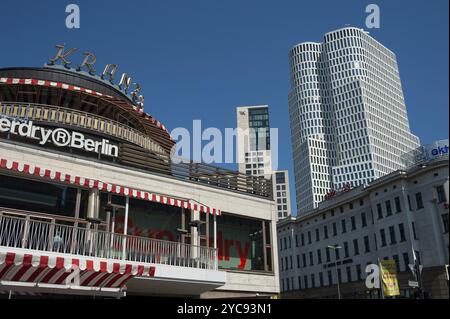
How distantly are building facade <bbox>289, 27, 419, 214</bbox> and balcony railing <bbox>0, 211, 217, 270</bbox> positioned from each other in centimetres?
13195

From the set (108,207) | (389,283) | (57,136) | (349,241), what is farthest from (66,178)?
(349,241)

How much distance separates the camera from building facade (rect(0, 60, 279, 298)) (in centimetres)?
1218

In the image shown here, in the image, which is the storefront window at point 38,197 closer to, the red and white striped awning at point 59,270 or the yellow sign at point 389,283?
the red and white striped awning at point 59,270

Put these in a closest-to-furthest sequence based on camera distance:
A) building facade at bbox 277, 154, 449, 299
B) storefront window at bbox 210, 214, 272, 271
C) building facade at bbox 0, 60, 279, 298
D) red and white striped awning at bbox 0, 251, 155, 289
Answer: red and white striped awning at bbox 0, 251, 155, 289
building facade at bbox 0, 60, 279, 298
storefront window at bbox 210, 214, 272, 271
building facade at bbox 277, 154, 449, 299

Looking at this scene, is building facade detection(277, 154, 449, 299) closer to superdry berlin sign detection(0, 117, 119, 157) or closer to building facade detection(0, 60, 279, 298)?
building facade detection(0, 60, 279, 298)

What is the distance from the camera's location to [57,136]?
53.3ft

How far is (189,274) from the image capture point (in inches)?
611

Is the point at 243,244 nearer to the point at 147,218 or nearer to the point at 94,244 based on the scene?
the point at 147,218

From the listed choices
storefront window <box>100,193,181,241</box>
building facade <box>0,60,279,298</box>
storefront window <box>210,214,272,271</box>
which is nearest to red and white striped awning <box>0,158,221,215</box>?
building facade <box>0,60,279,298</box>

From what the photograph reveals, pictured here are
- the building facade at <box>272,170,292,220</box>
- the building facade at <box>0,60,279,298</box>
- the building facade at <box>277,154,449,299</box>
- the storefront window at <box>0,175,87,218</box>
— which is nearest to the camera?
the building facade at <box>0,60,279,298</box>

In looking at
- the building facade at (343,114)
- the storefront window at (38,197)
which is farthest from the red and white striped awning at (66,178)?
the building facade at (343,114)

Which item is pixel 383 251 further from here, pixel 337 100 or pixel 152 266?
pixel 337 100

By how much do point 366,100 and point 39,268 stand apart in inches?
5953

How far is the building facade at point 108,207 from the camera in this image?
40.0 feet
